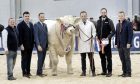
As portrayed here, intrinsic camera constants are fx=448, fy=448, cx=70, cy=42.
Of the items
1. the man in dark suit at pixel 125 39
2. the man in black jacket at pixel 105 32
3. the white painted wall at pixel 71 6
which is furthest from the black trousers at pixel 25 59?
the white painted wall at pixel 71 6

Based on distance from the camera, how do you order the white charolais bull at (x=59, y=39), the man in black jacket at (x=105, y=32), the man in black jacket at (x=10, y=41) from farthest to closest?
the white charolais bull at (x=59, y=39) < the man in black jacket at (x=105, y=32) < the man in black jacket at (x=10, y=41)

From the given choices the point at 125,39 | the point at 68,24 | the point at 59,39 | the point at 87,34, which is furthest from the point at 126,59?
the point at 59,39

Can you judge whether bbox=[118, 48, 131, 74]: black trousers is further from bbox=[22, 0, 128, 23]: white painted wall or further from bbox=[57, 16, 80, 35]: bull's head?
bbox=[22, 0, 128, 23]: white painted wall

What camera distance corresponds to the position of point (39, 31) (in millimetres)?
12359

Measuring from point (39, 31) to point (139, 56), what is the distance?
22.5ft

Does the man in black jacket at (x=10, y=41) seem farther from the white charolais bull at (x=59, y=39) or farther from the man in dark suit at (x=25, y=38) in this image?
the white charolais bull at (x=59, y=39)

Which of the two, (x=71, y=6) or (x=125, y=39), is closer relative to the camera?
(x=125, y=39)

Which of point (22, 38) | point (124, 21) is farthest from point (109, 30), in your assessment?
point (22, 38)

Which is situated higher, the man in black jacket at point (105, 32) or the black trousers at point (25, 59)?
the man in black jacket at point (105, 32)

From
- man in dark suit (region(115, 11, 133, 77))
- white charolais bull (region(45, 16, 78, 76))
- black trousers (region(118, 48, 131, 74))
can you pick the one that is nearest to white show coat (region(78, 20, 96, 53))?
white charolais bull (region(45, 16, 78, 76))

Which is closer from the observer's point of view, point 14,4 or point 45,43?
point 45,43

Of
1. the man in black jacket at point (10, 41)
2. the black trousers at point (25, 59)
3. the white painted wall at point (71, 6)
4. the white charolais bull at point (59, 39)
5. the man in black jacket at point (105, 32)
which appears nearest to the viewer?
the man in black jacket at point (10, 41)

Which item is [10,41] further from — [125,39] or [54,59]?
[125,39]

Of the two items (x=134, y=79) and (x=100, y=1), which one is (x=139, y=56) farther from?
(x=100, y=1)
